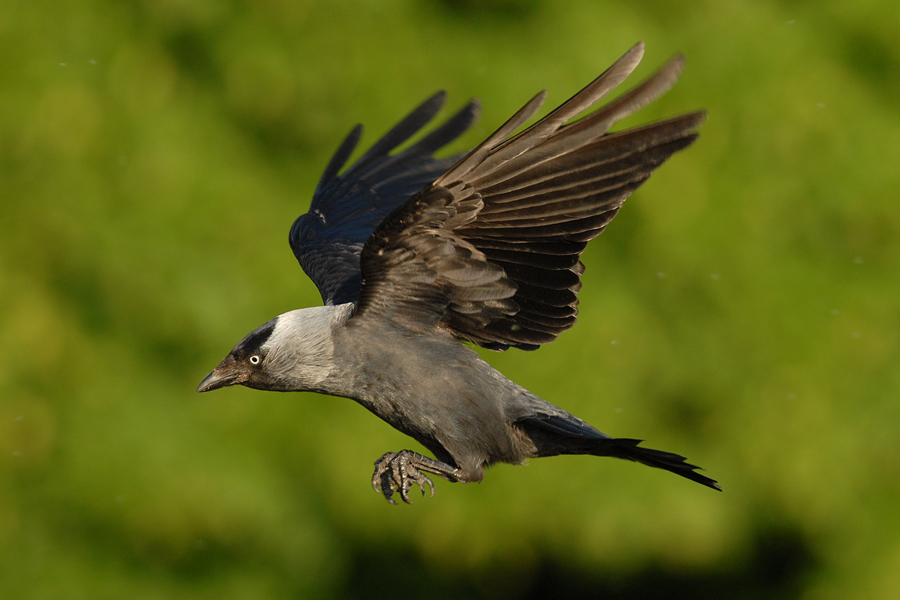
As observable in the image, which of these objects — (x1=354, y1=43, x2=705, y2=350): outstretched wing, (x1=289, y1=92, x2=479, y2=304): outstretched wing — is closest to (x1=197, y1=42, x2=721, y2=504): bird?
Answer: (x1=354, y1=43, x2=705, y2=350): outstretched wing

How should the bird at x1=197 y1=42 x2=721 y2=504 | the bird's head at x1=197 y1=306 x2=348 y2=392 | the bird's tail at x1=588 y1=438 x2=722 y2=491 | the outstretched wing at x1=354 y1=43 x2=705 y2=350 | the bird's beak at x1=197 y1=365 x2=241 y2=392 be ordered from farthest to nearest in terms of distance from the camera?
the bird's beak at x1=197 y1=365 x2=241 y2=392
the bird's head at x1=197 y1=306 x2=348 y2=392
the bird's tail at x1=588 y1=438 x2=722 y2=491
the bird at x1=197 y1=42 x2=721 y2=504
the outstretched wing at x1=354 y1=43 x2=705 y2=350

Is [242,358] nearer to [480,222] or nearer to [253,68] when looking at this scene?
[480,222]

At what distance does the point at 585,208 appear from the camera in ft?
13.3

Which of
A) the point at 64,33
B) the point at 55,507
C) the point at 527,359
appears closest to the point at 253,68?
the point at 64,33

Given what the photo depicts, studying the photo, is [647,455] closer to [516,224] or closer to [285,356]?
[516,224]

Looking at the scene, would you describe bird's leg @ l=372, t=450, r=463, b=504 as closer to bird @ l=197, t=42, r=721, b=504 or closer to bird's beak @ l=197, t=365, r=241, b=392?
bird @ l=197, t=42, r=721, b=504

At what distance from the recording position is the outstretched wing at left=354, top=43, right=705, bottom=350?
374 centimetres

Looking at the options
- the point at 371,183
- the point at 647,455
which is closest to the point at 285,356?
the point at 647,455

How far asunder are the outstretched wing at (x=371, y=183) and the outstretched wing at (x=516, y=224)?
4.72 ft

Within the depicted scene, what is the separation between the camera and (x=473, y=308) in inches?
174

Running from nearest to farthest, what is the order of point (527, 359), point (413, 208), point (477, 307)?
point (413, 208), point (477, 307), point (527, 359)

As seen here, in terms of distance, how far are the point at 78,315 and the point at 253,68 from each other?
2562 mm

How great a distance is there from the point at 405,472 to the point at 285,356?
0.76 m

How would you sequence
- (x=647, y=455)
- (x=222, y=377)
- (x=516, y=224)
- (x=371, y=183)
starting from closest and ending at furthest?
(x=516, y=224) → (x=647, y=455) → (x=222, y=377) → (x=371, y=183)
